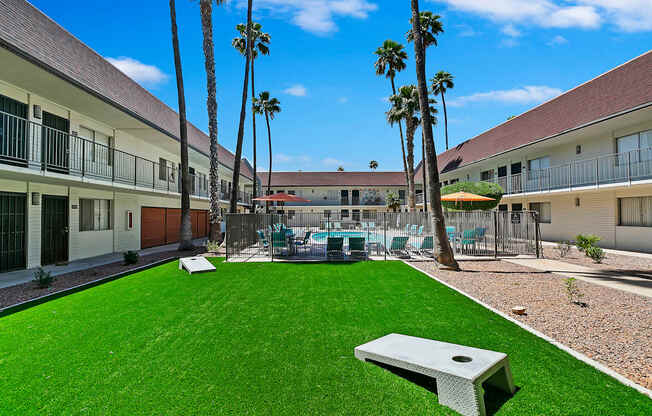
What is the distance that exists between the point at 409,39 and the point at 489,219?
67.3ft

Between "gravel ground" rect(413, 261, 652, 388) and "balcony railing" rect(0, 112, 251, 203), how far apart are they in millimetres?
12698

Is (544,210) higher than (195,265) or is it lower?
higher

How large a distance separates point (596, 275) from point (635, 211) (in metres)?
8.99

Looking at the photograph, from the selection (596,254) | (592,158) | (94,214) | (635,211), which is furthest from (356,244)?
(592,158)

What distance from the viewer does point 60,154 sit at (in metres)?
11.7

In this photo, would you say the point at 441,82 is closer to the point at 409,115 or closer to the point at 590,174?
the point at 409,115

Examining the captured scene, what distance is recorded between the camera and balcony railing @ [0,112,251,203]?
980 cm

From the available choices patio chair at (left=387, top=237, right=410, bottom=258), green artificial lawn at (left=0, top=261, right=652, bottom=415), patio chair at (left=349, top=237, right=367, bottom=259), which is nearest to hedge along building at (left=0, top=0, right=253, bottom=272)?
green artificial lawn at (left=0, top=261, right=652, bottom=415)

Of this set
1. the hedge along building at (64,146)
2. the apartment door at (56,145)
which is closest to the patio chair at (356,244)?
the hedge along building at (64,146)

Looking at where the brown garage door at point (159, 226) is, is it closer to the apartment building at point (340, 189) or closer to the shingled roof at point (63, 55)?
the shingled roof at point (63, 55)

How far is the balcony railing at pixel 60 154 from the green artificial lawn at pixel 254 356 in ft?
16.9

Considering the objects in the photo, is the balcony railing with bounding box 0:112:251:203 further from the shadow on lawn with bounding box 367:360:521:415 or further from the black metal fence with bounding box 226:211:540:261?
the shadow on lawn with bounding box 367:360:521:415

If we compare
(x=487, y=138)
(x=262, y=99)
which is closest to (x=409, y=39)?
(x=487, y=138)

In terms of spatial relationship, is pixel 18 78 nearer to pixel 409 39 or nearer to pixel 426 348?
pixel 426 348
